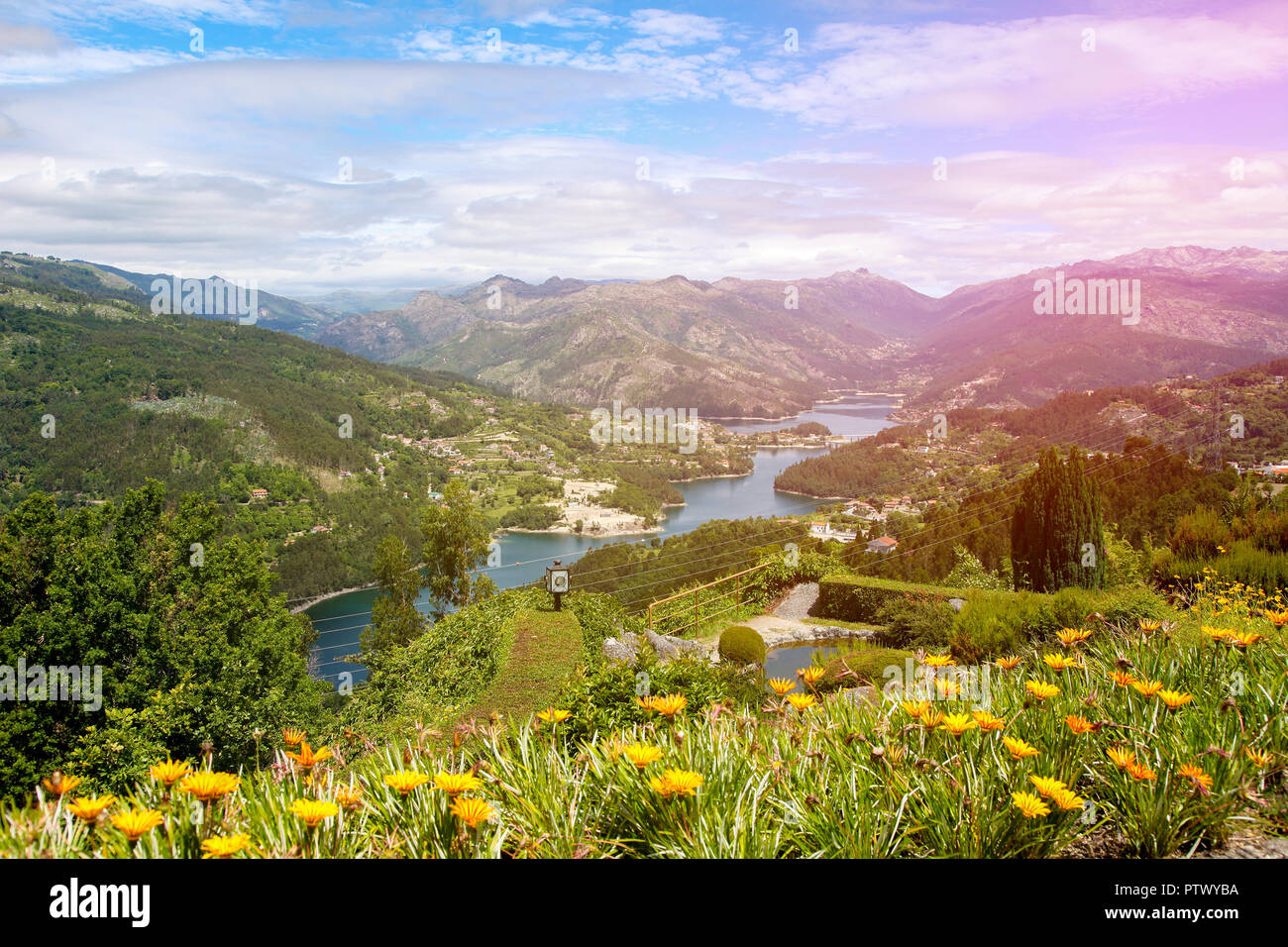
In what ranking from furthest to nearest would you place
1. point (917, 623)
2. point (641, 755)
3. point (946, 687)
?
point (917, 623)
point (946, 687)
point (641, 755)

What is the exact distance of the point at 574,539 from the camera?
78688mm

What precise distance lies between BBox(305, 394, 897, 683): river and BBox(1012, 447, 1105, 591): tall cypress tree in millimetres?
24634

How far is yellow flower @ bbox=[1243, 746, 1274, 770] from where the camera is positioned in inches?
78.3

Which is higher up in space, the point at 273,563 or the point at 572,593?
the point at 572,593

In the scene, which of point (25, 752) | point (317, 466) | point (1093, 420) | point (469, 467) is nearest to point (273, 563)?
point (317, 466)

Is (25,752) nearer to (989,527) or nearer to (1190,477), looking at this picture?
(989,527)

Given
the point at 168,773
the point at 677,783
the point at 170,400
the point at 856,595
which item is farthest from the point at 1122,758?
the point at 170,400

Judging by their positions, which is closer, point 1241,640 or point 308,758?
point 308,758

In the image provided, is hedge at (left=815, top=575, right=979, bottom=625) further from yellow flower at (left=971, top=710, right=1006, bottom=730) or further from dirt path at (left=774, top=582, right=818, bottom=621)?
yellow flower at (left=971, top=710, right=1006, bottom=730)

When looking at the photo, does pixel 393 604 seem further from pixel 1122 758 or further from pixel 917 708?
pixel 1122 758

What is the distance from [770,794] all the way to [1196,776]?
1040 millimetres

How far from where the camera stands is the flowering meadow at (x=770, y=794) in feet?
5.31
